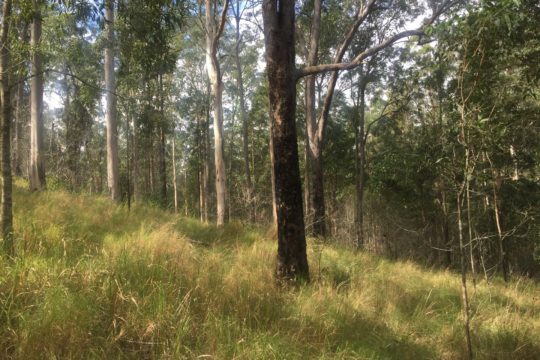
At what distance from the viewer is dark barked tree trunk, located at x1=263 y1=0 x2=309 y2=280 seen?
4.39 m

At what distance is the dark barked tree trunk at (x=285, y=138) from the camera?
14.4 ft

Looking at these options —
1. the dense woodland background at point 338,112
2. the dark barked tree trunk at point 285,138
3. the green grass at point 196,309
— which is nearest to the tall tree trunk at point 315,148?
the dense woodland background at point 338,112

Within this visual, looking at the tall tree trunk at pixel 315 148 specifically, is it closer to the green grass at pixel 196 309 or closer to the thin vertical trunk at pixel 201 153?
the green grass at pixel 196 309

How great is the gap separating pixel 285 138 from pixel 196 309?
7.34ft

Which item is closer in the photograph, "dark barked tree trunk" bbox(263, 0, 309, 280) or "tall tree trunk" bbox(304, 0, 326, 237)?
"dark barked tree trunk" bbox(263, 0, 309, 280)

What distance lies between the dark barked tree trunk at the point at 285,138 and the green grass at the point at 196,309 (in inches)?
14.6

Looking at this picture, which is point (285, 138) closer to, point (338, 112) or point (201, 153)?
point (338, 112)

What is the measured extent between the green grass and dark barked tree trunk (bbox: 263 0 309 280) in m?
0.37

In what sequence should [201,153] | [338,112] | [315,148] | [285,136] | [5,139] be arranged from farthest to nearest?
1. [201,153]
2. [338,112]
3. [315,148]
4. [285,136]
5. [5,139]

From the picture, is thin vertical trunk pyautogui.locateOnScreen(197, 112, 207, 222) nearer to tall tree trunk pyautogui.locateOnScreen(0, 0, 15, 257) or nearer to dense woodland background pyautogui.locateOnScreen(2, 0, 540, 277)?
dense woodland background pyautogui.locateOnScreen(2, 0, 540, 277)

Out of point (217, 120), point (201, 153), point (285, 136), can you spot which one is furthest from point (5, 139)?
point (201, 153)

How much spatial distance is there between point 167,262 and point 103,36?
31.0 feet

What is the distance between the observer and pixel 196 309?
10.2 feet

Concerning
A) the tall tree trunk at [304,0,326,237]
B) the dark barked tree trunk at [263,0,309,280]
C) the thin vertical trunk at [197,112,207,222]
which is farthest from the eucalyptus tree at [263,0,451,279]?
the thin vertical trunk at [197,112,207,222]
